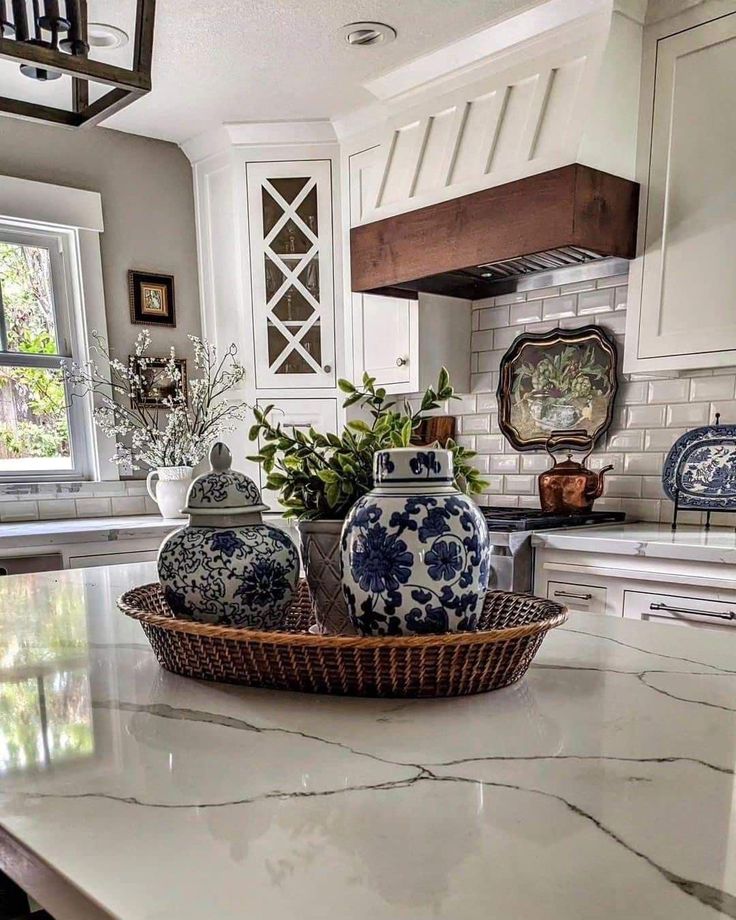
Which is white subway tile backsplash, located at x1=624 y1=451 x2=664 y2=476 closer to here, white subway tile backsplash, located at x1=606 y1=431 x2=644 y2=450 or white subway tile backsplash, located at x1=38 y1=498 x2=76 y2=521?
white subway tile backsplash, located at x1=606 y1=431 x2=644 y2=450

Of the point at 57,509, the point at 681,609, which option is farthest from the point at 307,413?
the point at 681,609

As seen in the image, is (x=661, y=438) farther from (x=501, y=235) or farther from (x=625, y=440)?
(x=501, y=235)

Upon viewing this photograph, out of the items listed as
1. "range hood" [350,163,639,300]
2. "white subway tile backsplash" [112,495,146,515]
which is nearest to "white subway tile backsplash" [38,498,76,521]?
"white subway tile backsplash" [112,495,146,515]

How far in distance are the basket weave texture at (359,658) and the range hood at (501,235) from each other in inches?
66.8

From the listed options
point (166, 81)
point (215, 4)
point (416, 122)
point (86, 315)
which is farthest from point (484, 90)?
point (86, 315)

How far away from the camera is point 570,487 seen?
8.04ft

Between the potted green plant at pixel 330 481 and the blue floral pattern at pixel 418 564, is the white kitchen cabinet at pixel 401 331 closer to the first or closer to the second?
the potted green plant at pixel 330 481

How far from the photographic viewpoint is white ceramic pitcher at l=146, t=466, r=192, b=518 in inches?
116

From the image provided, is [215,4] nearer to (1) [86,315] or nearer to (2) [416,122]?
(2) [416,122]

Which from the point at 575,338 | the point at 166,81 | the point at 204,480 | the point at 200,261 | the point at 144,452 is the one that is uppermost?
the point at 166,81

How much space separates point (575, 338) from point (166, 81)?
1864mm

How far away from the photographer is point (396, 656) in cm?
65

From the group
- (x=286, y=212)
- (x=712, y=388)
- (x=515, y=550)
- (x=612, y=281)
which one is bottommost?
(x=515, y=550)

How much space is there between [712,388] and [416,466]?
197 cm
